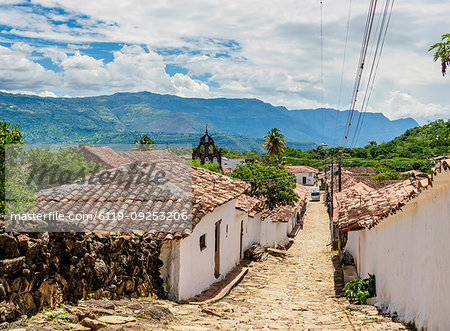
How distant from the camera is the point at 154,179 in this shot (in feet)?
42.8

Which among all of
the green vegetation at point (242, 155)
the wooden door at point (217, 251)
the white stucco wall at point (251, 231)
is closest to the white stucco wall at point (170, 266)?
the wooden door at point (217, 251)

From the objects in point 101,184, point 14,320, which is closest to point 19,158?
point 14,320

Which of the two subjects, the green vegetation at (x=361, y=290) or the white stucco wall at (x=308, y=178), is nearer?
the green vegetation at (x=361, y=290)

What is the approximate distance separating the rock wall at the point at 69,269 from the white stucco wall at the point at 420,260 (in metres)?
4.98

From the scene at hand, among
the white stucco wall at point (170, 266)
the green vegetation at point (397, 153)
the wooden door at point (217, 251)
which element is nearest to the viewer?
the white stucco wall at point (170, 266)

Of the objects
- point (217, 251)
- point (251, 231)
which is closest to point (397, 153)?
point (251, 231)

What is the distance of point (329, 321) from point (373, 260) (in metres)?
3.35

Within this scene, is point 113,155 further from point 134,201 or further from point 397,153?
point 397,153

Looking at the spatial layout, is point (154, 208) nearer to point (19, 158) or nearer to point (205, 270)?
point (205, 270)

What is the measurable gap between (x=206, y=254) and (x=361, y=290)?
14.4ft

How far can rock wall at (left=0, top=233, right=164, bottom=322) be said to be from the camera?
17.8ft

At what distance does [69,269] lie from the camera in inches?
263

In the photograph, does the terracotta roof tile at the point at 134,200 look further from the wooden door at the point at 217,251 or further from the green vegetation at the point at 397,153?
the green vegetation at the point at 397,153

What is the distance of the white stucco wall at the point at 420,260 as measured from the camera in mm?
5543
